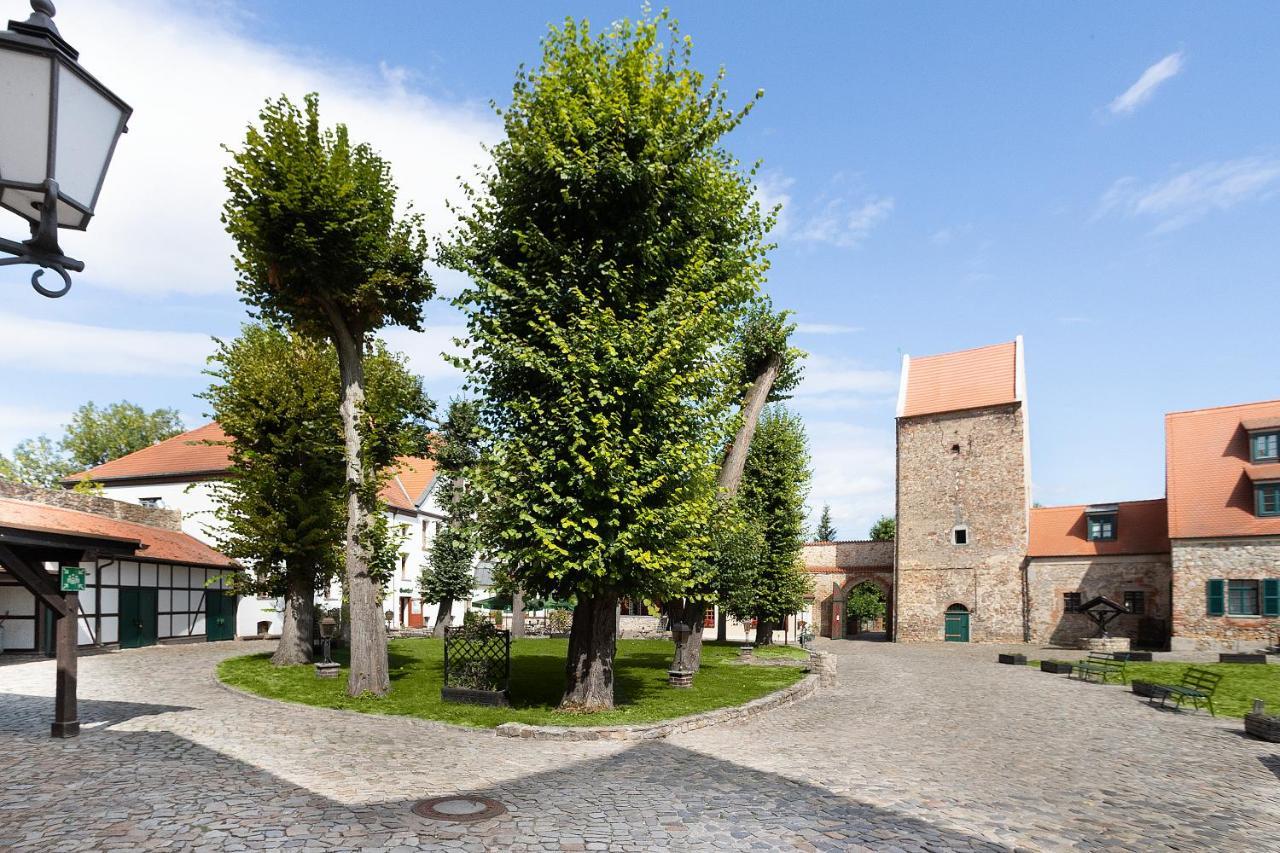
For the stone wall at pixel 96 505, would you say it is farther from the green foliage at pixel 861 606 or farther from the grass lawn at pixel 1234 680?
the green foliage at pixel 861 606

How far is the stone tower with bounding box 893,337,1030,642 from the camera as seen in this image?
3962cm

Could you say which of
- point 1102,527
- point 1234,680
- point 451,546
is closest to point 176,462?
point 451,546

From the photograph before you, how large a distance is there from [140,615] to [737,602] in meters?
21.5

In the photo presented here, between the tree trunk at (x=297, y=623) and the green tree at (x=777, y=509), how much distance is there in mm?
16957

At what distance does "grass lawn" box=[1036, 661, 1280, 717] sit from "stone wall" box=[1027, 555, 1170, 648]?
9.18 meters

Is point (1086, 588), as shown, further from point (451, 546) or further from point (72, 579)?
point (72, 579)

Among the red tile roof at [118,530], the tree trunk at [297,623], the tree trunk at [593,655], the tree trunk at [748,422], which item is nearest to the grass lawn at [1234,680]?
the tree trunk at [748,422]

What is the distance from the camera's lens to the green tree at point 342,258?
14.9 metres

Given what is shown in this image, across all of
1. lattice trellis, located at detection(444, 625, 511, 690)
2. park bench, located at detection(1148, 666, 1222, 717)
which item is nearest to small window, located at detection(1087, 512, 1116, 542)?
park bench, located at detection(1148, 666, 1222, 717)

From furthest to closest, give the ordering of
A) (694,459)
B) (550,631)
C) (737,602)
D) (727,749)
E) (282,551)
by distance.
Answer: (550,631) → (737,602) → (282,551) → (694,459) → (727,749)

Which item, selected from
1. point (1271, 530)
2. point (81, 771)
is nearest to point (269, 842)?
point (81, 771)

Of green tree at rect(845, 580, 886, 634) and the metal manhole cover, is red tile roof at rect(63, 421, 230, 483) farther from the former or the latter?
green tree at rect(845, 580, 886, 634)

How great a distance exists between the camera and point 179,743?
10867 mm

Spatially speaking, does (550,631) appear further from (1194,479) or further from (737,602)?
(1194,479)
